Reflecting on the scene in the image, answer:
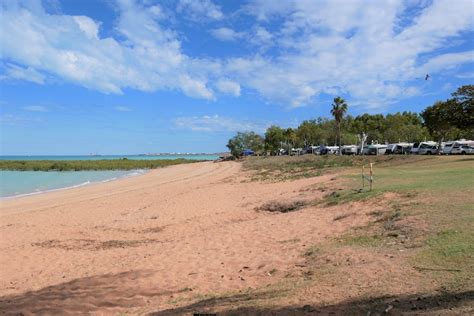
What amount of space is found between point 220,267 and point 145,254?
2.75 metres

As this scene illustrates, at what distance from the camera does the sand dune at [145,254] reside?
24.2 ft

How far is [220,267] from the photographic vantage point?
8.70 metres

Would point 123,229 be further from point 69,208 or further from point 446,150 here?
point 446,150

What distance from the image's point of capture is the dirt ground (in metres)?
5.66

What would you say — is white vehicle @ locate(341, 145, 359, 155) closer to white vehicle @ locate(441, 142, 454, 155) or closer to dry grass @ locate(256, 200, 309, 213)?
white vehicle @ locate(441, 142, 454, 155)

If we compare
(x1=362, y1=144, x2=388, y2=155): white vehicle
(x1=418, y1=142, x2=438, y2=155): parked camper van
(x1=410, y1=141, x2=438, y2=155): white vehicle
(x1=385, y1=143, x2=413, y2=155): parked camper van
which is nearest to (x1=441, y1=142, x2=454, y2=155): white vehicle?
(x1=410, y1=141, x2=438, y2=155): white vehicle

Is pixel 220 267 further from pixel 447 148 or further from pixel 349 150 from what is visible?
pixel 349 150

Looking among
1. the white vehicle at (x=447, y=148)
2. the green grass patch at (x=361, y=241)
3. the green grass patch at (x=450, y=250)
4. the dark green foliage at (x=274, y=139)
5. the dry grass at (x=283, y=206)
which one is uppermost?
the dark green foliage at (x=274, y=139)

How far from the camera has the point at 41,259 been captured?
11.0 meters

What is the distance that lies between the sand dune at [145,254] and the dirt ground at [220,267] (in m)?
0.03

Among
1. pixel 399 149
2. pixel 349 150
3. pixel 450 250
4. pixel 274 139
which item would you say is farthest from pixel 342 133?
pixel 450 250

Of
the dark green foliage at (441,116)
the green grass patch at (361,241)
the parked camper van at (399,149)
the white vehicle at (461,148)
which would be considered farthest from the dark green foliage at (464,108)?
the green grass patch at (361,241)

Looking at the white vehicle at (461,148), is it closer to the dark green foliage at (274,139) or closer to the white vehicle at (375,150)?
the white vehicle at (375,150)

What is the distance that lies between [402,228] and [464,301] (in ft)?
15.1
